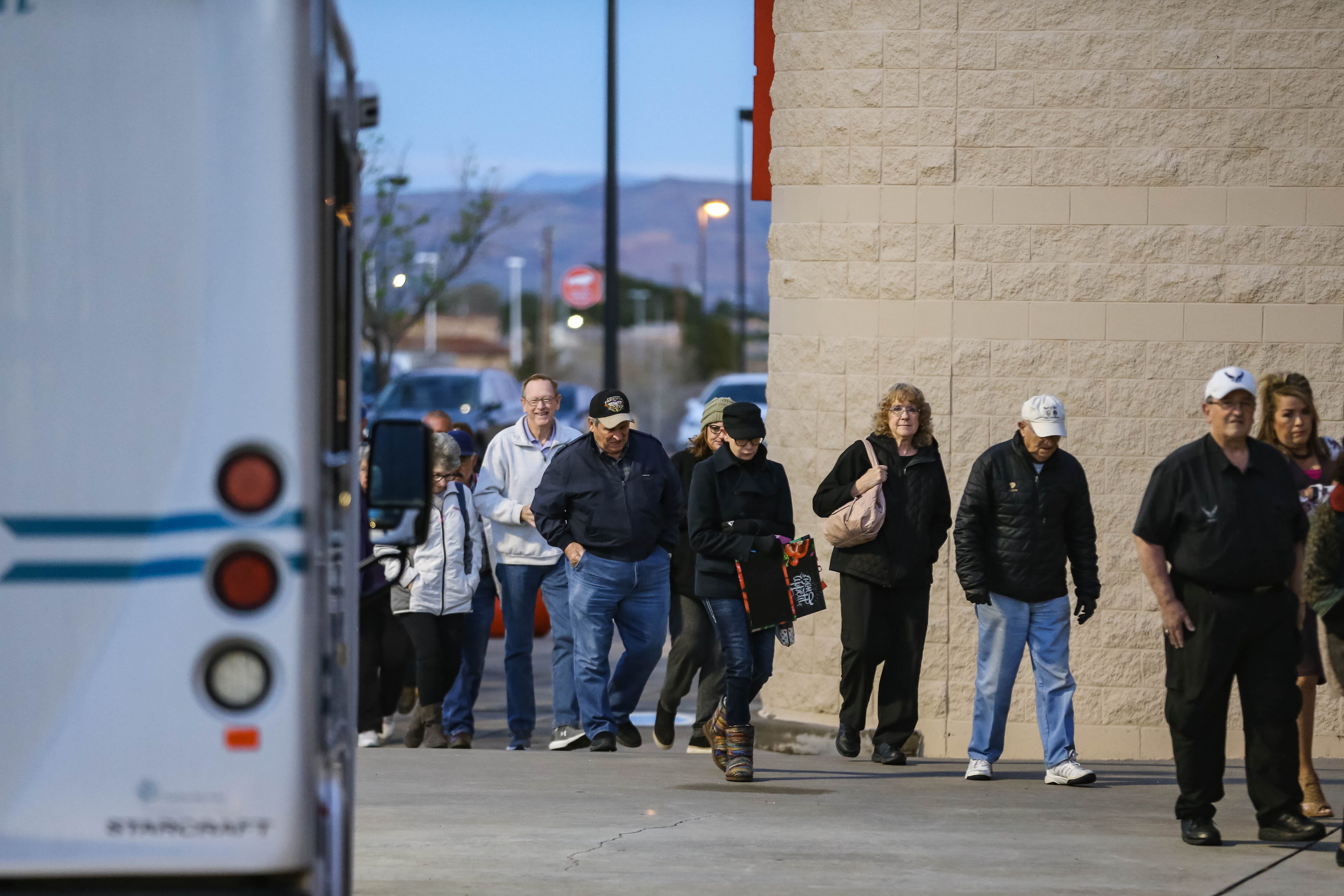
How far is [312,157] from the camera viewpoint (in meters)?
3.40

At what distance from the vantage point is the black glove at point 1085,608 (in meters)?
8.52

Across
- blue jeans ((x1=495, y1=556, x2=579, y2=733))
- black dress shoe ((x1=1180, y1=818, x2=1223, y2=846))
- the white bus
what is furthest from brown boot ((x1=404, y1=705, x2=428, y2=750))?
the white bus

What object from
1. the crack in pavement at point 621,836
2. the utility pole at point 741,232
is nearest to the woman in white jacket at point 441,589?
the crack in pavement at point 621,836

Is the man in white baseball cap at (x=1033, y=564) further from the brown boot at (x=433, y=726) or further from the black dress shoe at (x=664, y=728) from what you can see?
the brown boot at (x=433, y=726)

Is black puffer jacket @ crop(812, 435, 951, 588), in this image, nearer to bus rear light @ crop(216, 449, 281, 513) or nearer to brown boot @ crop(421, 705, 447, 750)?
brown boot @ crop(421, 705, 447, 750)

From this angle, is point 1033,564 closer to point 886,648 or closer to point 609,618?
point 886,648

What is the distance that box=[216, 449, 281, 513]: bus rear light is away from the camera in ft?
10.8

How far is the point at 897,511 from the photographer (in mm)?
9258

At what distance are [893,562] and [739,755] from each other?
4.75ft

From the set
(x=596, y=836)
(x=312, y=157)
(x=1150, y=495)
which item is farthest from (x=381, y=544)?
(x=1150, y=495)

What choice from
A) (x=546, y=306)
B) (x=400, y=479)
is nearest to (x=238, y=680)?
(x=400, y=479)

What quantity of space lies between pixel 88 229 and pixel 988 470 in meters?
6.17

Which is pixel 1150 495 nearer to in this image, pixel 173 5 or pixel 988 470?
pixel 988 470

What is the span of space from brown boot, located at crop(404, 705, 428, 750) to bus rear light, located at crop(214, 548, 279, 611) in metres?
7.09
